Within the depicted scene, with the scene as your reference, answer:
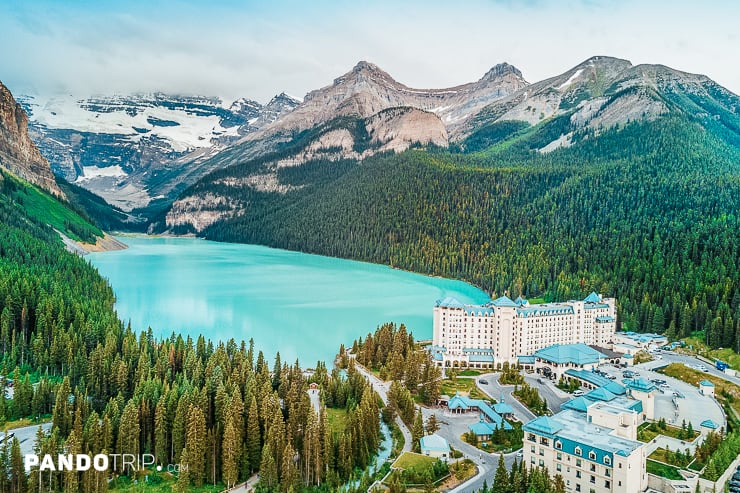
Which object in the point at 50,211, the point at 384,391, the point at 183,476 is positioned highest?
the point at 50,211

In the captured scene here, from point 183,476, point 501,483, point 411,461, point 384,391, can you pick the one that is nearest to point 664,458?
point 501,483

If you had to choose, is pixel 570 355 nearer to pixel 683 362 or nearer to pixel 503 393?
pixel 503 393

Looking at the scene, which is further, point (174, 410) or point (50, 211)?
point (50, 211)

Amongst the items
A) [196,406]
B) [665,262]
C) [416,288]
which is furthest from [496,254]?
[196,406]

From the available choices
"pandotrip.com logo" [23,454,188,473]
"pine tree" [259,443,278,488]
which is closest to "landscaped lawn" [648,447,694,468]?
"pine tree" [259,443,278,488]

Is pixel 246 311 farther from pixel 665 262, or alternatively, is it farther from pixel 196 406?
pixel 665 262

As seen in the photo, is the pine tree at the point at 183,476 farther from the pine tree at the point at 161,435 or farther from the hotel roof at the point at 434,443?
the hotel roof at the point at 434,443
